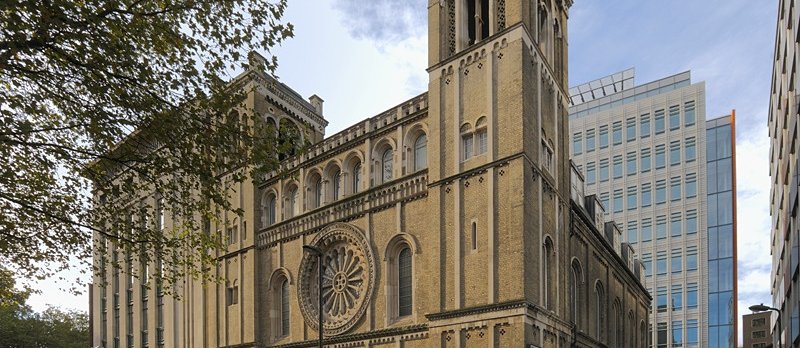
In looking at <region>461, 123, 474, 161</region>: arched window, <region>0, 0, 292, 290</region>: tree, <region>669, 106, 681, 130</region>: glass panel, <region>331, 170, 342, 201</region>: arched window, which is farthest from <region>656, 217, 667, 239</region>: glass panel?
<region>0, 0, 292, 290</region>: tree

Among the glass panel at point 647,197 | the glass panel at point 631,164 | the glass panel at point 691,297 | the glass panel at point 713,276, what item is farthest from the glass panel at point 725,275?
the glass panel at point 631,164

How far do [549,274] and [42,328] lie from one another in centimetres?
4538

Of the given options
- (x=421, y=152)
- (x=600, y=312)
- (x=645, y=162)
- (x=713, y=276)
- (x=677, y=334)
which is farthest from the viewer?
(x=645, y=162)

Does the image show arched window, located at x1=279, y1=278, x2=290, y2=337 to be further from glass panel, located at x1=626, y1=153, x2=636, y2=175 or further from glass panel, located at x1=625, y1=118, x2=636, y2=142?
glass panel, located at x1=625, y1=118, x2=636, y2=142

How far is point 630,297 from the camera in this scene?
43906 millimetres

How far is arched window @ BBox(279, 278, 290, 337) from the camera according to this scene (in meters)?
31.7

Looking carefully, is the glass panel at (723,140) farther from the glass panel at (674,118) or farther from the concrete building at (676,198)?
the glass panel at (674,118)

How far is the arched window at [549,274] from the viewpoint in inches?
963

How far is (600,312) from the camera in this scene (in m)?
35.4

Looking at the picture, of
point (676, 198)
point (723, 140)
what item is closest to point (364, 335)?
point (676, 198)

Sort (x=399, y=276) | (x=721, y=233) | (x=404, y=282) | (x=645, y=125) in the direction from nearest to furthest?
(x=404, y=282) → (x=399, y=276) → (x=721, y=233) → (x=645, y=125)

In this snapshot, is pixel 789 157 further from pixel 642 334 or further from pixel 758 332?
pixel 758 332

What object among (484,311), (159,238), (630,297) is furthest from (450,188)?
(630,297)

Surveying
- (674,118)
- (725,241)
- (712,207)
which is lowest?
(725,241)
